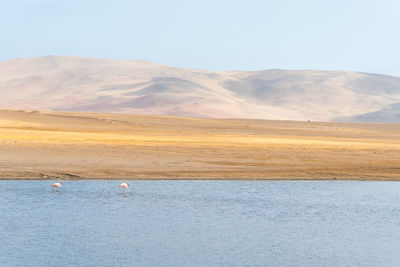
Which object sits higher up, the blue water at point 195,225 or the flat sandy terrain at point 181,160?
the blue water at point 195,225

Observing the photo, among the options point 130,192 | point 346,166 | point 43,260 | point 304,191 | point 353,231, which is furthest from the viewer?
point 346,166

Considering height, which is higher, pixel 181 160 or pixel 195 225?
pixel 195 225

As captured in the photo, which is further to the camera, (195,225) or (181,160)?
(181,160)

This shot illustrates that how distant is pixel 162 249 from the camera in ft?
51.4

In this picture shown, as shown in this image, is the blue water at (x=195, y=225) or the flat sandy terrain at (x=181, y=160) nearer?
the blue water at (x=195, y=225)

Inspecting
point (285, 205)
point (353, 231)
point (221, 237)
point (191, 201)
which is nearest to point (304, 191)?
point (285, 205)

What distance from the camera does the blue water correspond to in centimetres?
1507

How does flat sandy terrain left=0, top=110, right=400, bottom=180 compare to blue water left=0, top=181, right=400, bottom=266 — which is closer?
blue water left=0, top=181, right=400, bottom=266

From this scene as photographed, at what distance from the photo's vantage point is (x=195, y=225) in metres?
18.4

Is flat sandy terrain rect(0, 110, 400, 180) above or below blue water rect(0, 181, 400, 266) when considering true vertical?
below

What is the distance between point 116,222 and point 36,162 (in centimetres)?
1357

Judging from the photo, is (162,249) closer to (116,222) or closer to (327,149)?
(116,222)

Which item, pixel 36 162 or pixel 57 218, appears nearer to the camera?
pixel 57 218

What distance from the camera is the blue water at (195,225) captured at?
15.1 metres
